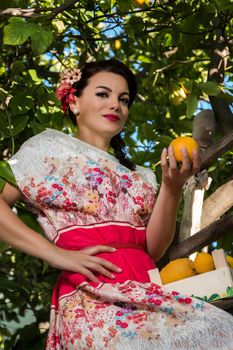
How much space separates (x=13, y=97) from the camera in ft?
10.4

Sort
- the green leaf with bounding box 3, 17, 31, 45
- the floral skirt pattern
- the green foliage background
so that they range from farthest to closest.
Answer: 1. the green foliage background
2. the green leaf with bounding box 3, 17, 31, 45
3. the floral skirt pattern

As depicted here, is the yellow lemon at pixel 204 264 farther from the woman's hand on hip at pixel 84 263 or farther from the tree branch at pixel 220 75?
the tree branch at pixel 220 75

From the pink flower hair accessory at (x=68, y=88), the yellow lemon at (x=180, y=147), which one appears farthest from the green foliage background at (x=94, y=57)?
the yellow lemon at (x=180, y=147)

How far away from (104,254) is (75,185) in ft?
0.69

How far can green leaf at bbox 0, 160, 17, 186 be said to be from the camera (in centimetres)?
206

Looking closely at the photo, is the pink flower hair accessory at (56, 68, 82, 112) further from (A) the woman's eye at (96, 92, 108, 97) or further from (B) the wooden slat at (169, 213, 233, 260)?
(B) the wooden slat at (169, 213, 233, 260)

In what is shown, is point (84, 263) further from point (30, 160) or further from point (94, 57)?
point (94, 57)

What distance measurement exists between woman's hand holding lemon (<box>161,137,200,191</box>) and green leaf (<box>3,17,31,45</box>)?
2.81 feet

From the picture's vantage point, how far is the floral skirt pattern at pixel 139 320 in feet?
5.87

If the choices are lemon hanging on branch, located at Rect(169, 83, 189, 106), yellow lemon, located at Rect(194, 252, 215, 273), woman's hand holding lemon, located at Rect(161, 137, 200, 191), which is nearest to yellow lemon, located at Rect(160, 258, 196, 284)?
yellow lemon, located at Rect(194, 252, 215, 273)

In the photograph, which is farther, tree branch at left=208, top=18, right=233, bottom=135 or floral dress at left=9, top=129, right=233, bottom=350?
tree branch at left=208, top=18, right=233, bottom=135

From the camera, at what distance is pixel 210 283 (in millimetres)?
Result: 1981

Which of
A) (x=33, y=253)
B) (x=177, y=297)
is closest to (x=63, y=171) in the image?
(x=33, y=253)

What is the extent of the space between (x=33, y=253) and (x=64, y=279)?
13 centimetres
